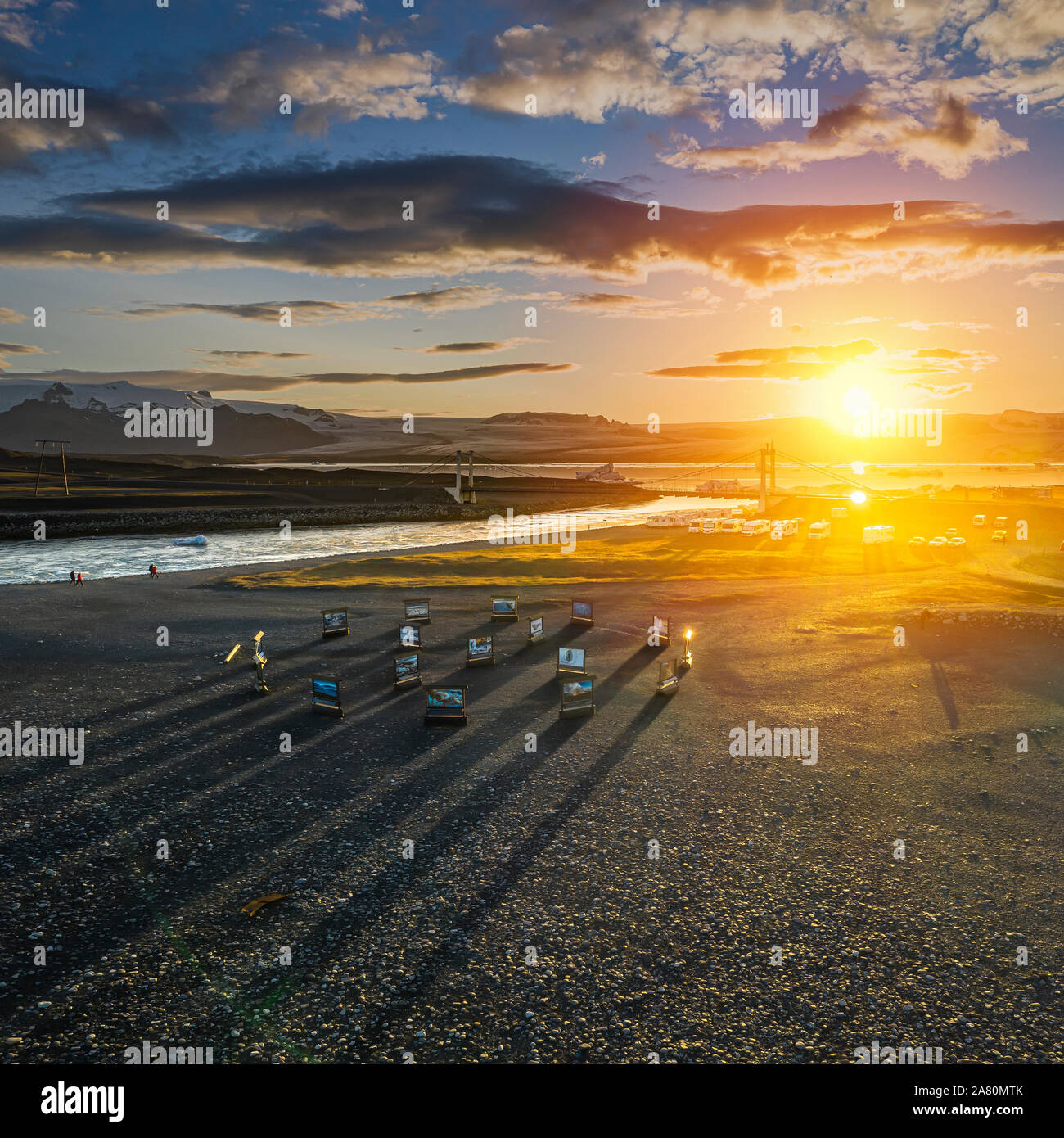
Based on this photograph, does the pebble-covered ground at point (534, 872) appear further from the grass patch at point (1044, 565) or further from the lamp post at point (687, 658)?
the grass patch at point (1044, 565)

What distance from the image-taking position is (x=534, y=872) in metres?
11.8

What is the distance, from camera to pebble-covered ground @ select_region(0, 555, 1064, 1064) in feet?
28.3

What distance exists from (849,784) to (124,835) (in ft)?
48.2

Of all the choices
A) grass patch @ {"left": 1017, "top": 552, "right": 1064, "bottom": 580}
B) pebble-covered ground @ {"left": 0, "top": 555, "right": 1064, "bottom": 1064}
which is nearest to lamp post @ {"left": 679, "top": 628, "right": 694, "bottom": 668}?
pebble-covered ground @ {"left": 0, "top": 555, "right": 1064, "bottom": 1064}

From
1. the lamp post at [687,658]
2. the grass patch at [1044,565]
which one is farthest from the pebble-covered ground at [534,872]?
the grass patch at [1044,565]

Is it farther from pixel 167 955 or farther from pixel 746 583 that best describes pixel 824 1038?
pixel 746 583

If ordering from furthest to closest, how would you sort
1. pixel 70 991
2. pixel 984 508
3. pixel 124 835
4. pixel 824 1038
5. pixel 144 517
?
pixel 984 508 < pixel 144 517 < pixel 124 835 < pixel 70 991 < pixel 824 1038

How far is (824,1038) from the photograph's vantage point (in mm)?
8406

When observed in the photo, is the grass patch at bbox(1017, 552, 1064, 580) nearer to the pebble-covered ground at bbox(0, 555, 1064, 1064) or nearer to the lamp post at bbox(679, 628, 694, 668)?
the pebble-covered ground at bbox(0, 555, 1064, 1064)

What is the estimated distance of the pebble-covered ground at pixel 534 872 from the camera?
862 cm

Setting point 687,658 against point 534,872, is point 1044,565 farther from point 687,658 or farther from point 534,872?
point 534,872

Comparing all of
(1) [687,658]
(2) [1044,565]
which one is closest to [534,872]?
(1) [687,658]
